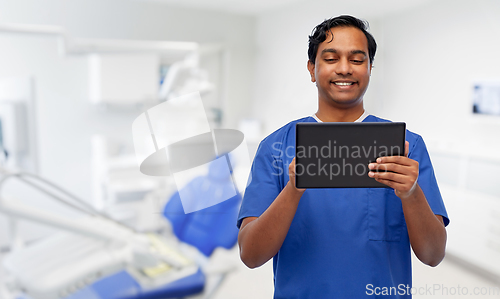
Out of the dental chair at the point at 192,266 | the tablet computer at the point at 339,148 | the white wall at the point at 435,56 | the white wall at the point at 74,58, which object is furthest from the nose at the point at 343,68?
the white wall at the point at 74,58

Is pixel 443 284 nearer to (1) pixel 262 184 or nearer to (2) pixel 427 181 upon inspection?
(2) pixel 427 181

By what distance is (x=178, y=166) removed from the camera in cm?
127

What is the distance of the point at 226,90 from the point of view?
168 cm

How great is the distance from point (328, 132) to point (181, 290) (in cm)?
109

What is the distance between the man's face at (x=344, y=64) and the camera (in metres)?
0.65

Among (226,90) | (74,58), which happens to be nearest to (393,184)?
(226,90)

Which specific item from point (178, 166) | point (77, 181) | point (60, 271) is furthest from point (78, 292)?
point (77, 181)

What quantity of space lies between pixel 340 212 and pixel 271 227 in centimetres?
19

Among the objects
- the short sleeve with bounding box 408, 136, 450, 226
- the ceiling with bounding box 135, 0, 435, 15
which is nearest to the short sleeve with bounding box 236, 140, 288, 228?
the short sleeve with bounding box 408, 136, 450, 226

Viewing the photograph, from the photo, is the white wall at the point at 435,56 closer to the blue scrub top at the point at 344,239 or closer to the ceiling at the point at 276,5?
the ceiling at the point at 276,5

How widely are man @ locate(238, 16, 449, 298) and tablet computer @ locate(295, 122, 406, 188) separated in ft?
0.33

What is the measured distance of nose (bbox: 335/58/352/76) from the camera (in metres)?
0.64

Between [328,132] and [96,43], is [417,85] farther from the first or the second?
[96,43]

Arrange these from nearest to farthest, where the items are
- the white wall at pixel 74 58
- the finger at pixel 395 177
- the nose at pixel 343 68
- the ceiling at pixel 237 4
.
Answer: the finger at pixel 395 177 < the nose at pixel 343 68 < the ceiling at pixel 237 4 < the white wall at pixel 74 58
